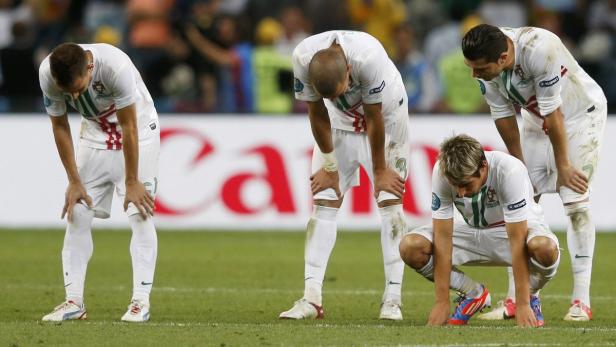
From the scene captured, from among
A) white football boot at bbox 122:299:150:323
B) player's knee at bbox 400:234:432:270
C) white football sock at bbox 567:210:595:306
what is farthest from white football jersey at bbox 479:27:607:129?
white football boot at bbox 122:299:150:323

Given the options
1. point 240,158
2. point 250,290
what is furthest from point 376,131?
point 240,158

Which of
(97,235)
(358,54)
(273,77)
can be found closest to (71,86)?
(358,54)

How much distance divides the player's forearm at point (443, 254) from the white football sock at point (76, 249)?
7.87 ft

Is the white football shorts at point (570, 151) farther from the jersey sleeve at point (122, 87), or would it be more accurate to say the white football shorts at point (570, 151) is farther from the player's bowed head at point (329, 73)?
the jersey sleeve at point (122, 87)

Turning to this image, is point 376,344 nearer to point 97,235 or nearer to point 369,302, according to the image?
point 369,302

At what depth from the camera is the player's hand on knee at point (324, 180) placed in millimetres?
9773

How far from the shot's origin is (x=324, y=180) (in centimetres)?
977

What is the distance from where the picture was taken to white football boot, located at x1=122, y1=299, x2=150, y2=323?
30.0ft

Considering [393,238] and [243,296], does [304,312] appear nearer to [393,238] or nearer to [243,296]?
[393,238]

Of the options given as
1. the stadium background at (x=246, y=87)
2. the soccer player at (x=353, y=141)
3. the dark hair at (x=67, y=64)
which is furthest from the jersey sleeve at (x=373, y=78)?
the stadium background at (x=246, y=87)

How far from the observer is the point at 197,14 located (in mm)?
19594

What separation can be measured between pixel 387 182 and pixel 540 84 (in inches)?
49.2

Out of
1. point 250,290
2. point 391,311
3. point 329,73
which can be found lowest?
point 250,290

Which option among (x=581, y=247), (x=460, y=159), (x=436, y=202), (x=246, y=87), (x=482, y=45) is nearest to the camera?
(x=460, y=159)
